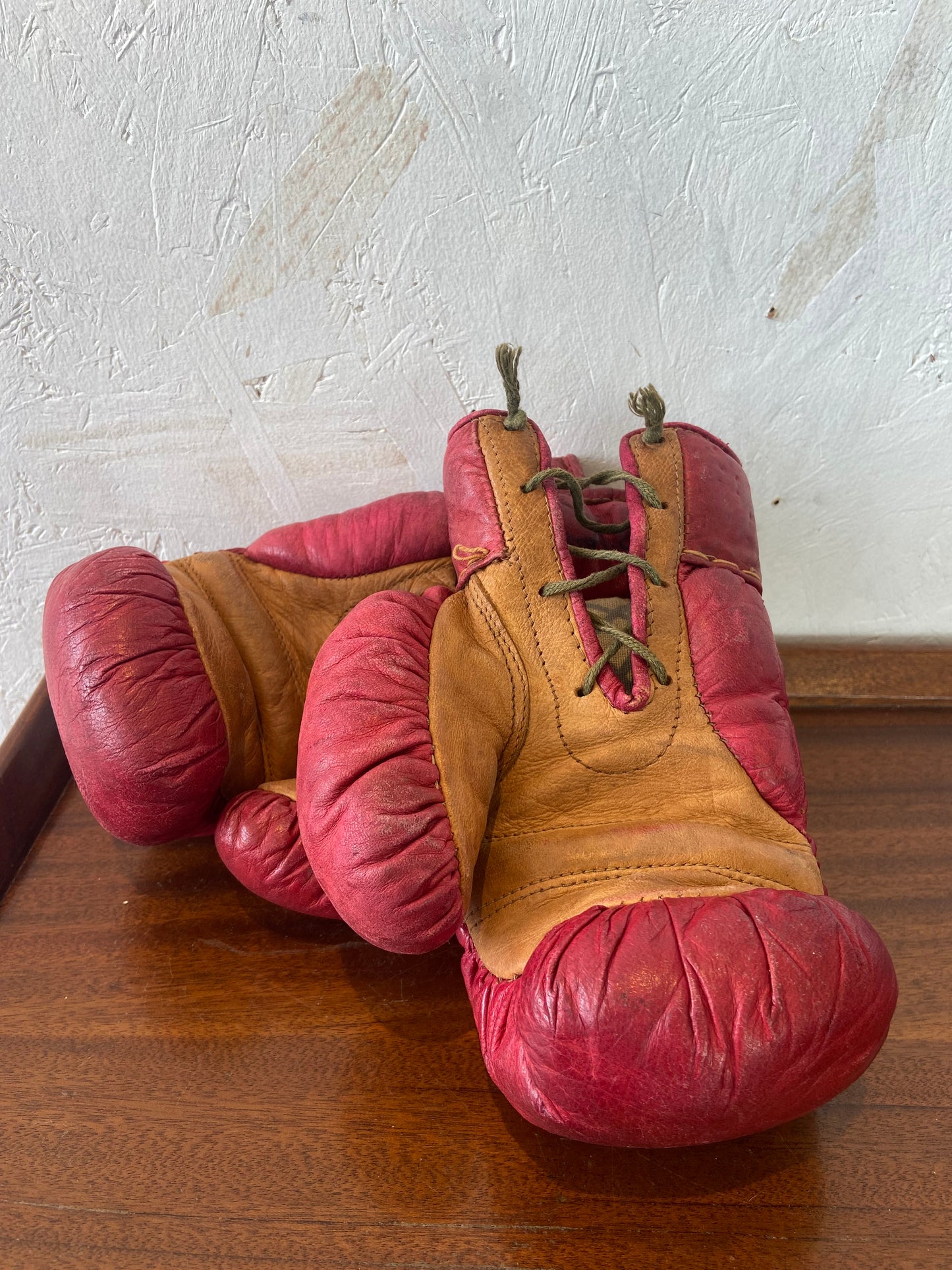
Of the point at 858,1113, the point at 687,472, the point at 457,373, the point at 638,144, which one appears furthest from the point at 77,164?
the point at 858,1113

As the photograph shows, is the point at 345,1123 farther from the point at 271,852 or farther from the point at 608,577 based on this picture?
the point at 608,577

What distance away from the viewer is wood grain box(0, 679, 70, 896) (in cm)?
97

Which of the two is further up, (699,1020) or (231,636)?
(231,636)

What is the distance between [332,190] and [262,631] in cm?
45

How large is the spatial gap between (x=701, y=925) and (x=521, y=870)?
192 millimetres

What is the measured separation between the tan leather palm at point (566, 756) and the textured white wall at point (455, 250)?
0.18 metres

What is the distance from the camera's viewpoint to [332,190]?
884mm

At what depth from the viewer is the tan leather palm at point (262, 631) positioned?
2.82 feet

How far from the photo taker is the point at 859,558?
1108 mm

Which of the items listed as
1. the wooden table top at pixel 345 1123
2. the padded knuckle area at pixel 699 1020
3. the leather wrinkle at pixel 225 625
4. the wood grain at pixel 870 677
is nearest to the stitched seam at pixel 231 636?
the leather wrinkle at pixel 225 625

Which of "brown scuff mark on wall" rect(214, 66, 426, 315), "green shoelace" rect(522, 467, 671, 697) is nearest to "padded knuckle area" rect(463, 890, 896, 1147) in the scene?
"green shoelace" rect(522, 467, 671, 697)

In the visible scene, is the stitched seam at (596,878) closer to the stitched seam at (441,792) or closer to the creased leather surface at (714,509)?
the stitched seam at (441,792)

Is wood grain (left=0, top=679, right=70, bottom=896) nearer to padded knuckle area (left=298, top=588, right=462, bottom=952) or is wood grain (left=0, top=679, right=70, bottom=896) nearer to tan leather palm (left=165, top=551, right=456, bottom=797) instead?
tan leather palm (left=165, top=551, right=456, bottom=797)

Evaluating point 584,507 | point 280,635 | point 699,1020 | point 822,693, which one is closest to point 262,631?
point 280,635
